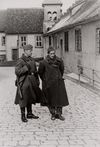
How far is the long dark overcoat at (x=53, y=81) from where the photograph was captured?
25.6 feet

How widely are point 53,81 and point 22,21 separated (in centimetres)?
3566

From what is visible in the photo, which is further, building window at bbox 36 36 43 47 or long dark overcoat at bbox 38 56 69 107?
building window at bbox 36 36 43 47

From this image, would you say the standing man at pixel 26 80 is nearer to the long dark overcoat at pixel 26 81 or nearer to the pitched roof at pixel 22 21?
the long dark overcoat at pixel 26 81

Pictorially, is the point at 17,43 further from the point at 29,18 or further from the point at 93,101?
the point at 93,101

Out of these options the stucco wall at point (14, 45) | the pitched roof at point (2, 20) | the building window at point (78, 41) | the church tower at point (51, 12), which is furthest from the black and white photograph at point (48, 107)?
the pitched roof at point (2, 20)

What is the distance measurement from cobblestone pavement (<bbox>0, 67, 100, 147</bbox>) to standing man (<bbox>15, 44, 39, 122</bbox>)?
512mm

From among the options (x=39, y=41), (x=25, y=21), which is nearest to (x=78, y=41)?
(x=39, y=41)

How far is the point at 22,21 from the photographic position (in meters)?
42.5

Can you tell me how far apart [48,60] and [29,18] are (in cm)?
3634

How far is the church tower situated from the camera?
40.0 meters

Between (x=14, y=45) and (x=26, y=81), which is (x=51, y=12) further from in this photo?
(x=26, y=81)

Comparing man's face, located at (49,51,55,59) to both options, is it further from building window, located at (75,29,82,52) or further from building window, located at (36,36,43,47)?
building window, located at (36,36,43,47)

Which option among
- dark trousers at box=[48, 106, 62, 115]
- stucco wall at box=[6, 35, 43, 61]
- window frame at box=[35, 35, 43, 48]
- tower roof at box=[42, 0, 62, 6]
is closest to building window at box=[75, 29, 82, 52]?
dark trousers at box=[48, 106, 62, 115]

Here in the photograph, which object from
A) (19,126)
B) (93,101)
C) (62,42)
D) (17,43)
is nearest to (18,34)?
(17,43)
